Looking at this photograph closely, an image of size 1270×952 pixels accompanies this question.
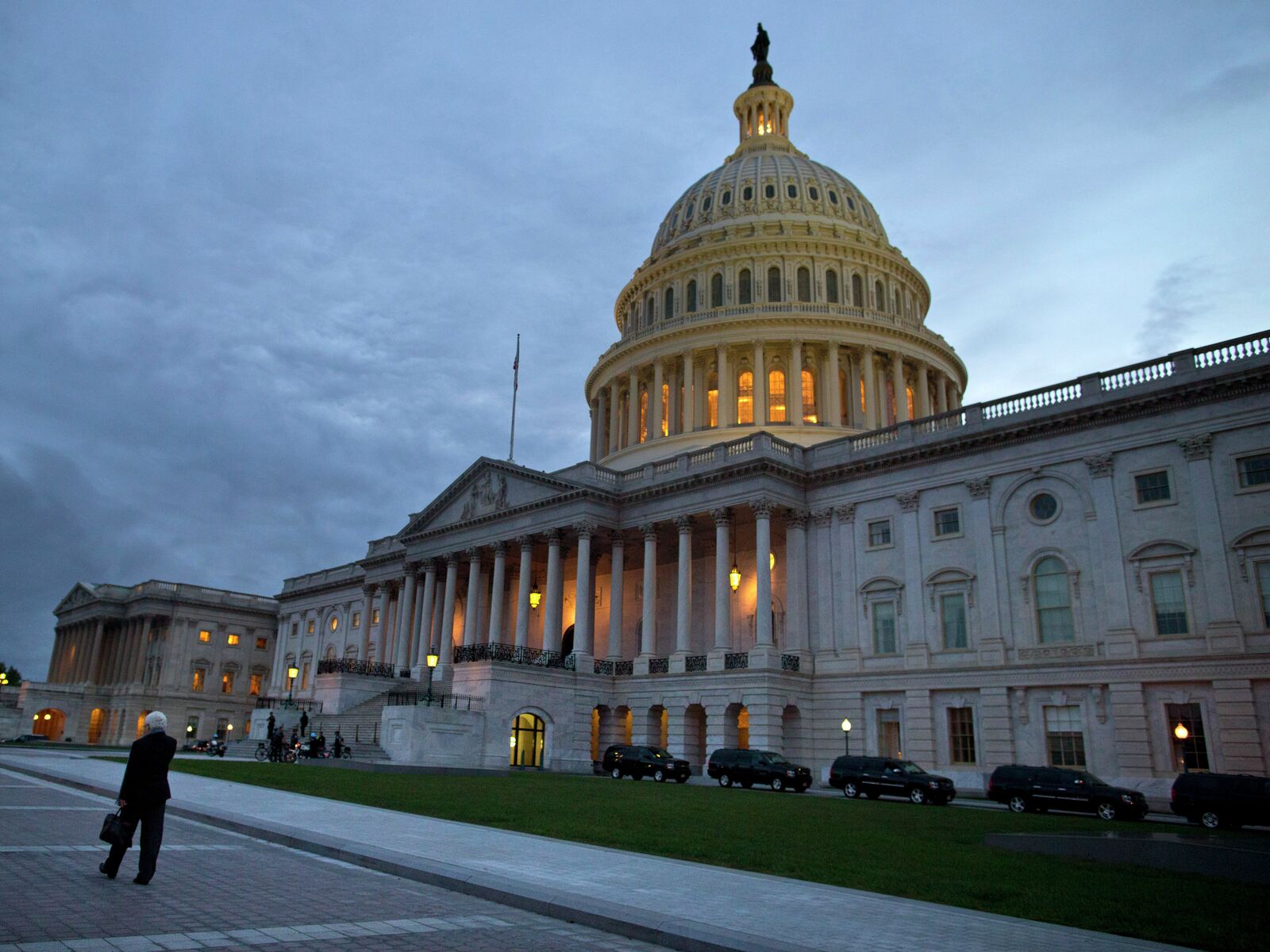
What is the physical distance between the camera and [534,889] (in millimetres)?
10797

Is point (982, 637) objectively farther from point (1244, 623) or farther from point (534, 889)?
point (534, 889)

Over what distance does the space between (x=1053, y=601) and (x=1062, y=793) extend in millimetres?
13484

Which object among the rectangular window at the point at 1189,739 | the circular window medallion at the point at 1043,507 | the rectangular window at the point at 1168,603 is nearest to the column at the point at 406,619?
the circular window medallion at the point at 1043,507

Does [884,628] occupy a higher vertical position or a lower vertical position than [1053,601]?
lower

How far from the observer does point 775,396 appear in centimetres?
7081

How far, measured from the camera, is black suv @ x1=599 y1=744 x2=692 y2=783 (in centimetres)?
4319

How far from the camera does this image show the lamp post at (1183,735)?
36531mm

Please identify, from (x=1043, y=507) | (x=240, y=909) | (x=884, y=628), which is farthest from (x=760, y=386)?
(x=240, y=909)

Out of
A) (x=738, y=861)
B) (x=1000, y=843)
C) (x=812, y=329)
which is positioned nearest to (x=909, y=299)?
(x=812, y=329)

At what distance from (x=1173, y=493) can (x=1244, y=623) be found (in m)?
5.63

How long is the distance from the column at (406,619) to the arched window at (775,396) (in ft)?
88.0

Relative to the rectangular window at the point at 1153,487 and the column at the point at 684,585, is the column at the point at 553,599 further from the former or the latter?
the rectangular window at the point at 1153,487

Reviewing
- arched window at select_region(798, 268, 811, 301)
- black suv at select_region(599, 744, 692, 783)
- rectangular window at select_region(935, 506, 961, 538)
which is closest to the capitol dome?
arched window at select_region(798, 268, 811, 301)

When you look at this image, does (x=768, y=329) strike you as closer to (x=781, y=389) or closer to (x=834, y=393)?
(x=781, y=389)
